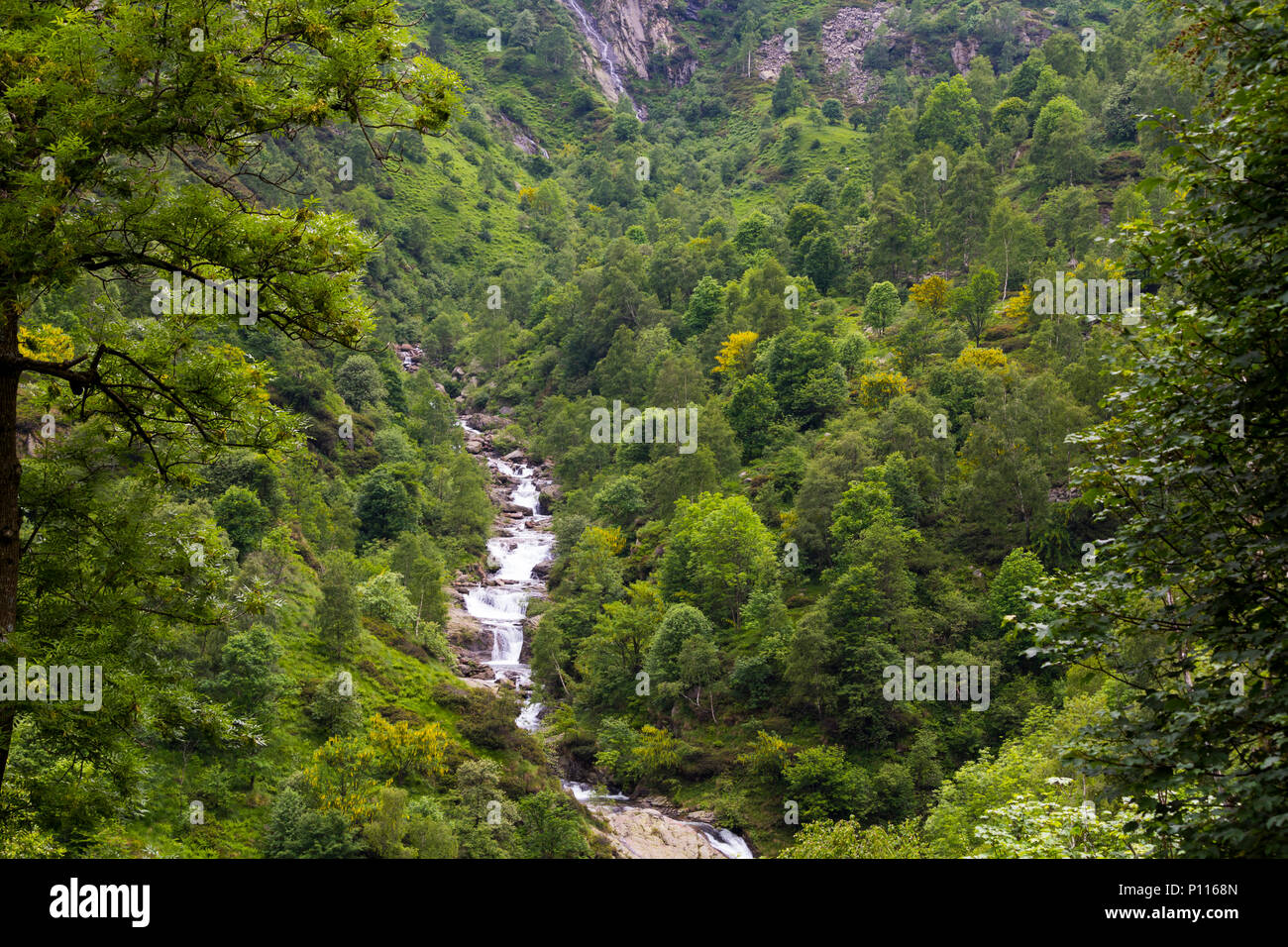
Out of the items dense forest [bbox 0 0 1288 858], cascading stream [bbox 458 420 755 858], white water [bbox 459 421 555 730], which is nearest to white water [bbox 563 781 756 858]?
cascading stream [bbox 458 420 755 858]

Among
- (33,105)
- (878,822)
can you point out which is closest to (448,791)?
(878,822)

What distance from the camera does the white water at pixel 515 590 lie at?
66.2m

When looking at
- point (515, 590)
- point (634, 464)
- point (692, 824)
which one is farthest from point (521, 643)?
point (692, 824)

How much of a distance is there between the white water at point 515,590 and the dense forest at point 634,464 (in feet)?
2.58

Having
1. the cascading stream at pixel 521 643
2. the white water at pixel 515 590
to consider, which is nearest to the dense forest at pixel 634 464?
the cascading stream at pixel 521 643

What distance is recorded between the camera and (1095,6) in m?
181

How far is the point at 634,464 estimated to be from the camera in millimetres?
83688

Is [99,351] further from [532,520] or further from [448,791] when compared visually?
[532,520]

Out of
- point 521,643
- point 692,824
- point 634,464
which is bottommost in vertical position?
point 692,824

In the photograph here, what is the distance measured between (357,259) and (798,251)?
9956 centimetres

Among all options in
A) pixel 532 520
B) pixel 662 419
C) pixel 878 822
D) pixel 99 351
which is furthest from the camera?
pixel 532 520

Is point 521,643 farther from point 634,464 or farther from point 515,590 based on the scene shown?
point 634,464

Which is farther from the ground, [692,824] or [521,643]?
[521,643]

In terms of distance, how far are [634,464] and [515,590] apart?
16.7 metres
